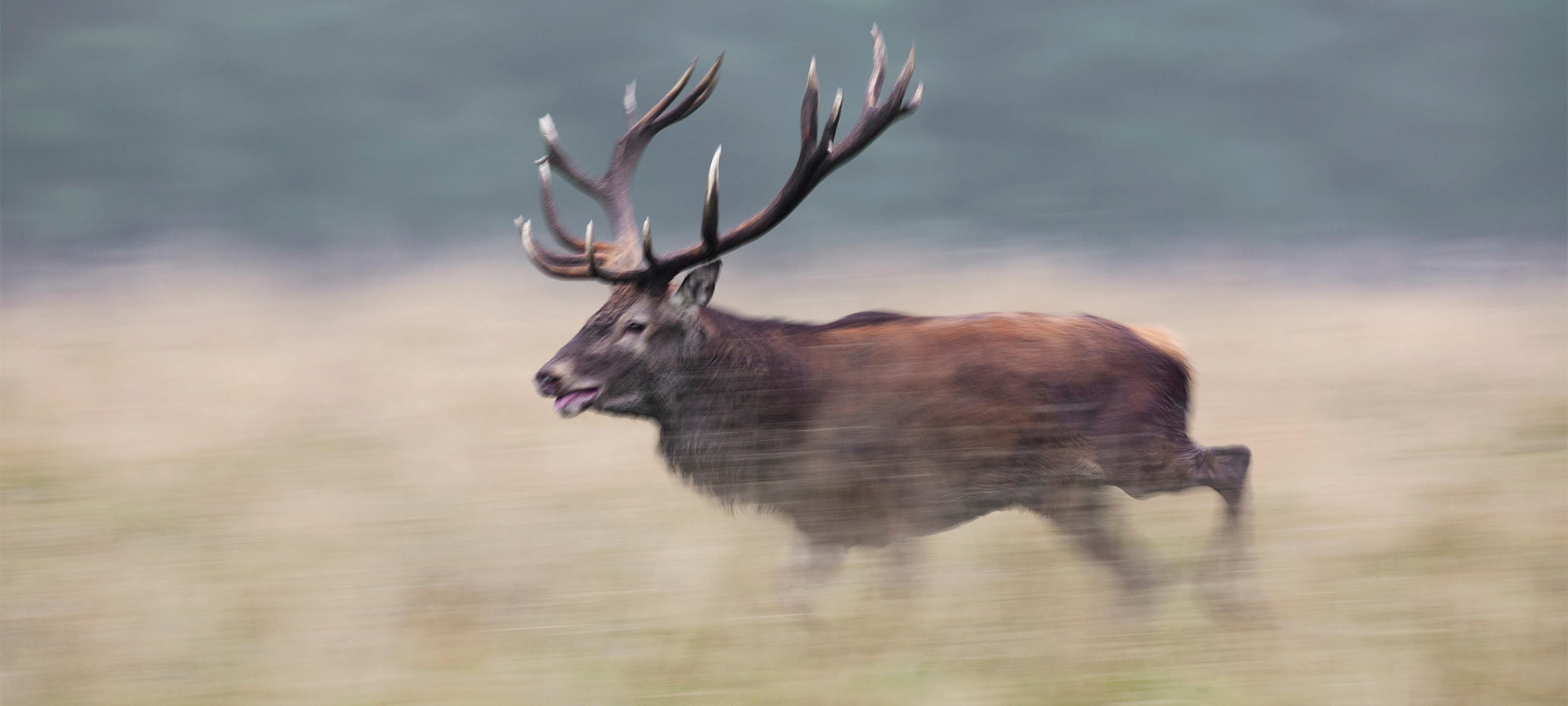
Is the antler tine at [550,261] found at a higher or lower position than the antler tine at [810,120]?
lower

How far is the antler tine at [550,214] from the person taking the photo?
4.09 metres

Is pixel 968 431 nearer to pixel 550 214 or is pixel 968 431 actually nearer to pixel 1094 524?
pixel 1094 524

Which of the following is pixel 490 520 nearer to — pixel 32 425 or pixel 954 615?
pixel 954 615

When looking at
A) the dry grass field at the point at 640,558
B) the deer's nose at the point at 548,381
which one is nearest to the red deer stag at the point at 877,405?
the deer's nose at the point at 548,381

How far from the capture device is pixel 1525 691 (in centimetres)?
269

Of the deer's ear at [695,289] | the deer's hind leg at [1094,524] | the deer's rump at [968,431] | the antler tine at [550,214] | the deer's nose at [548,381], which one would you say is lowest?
the deer's hind leg at [1094,524]

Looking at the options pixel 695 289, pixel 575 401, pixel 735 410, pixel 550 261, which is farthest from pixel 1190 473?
pixel 550 261

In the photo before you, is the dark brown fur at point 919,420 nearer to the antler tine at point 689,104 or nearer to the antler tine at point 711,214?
the antler tine at point 711,214

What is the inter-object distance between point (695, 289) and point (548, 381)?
478 mm

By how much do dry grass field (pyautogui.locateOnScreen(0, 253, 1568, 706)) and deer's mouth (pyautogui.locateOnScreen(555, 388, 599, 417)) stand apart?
1.17 ft

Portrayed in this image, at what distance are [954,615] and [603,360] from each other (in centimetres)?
119

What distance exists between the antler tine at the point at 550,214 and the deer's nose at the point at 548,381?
717 millimetres

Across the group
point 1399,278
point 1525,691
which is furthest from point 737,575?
point 1399,278

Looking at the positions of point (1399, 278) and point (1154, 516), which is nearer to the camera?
point (1154, 516)
